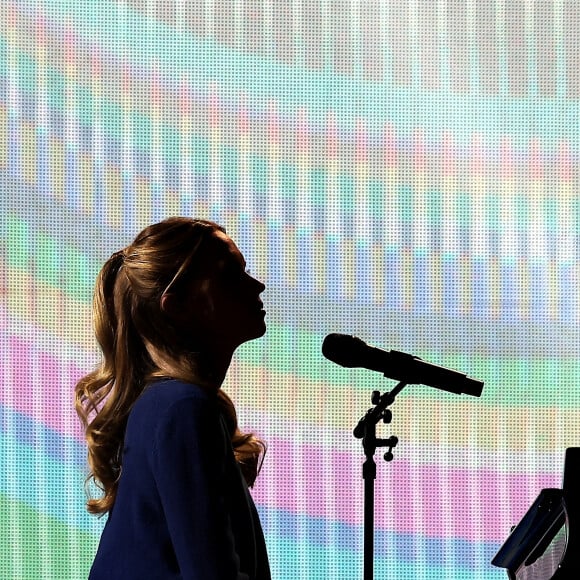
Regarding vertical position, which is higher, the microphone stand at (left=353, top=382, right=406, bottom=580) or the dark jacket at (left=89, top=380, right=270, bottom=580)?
the dark jacket at (left=89, top=380, right=270, bottom=580)

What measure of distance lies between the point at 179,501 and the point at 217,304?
1.01ft

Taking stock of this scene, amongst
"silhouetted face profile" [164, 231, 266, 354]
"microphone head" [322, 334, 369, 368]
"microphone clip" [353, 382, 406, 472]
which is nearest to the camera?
"silhouetted face profile" [164, 231, 266, 354]

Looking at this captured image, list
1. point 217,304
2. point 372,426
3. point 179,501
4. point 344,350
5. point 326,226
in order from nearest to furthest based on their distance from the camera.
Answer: point 179,501
point 217,304
point 344,350
point 372,426
point 326,226

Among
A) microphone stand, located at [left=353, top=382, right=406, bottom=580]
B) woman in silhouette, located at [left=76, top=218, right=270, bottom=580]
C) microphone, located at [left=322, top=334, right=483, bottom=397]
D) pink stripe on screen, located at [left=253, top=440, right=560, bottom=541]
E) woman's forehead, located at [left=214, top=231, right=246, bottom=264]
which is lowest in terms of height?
pink stripe on screen, located at [left=253, top=440, right=560, bottom=541]

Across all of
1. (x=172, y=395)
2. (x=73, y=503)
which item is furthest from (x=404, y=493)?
(x=172, y=395)

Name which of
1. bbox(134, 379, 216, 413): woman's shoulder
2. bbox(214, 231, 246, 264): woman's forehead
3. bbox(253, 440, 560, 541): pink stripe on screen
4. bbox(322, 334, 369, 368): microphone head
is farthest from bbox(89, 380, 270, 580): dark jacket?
bbox(253, 440, 560, 541): pink stripe on screen

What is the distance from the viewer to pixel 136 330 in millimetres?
1476

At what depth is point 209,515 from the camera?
49.8 inches

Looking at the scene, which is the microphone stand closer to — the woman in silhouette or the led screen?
the woman in silhouette

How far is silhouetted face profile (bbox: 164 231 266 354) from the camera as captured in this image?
1441mm

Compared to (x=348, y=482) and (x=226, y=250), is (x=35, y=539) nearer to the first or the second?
(x=348, y=482)

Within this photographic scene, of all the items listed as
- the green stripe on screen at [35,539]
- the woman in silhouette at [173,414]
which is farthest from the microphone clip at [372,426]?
the green stripe on screen at [35,539]

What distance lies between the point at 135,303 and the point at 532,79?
3.01m

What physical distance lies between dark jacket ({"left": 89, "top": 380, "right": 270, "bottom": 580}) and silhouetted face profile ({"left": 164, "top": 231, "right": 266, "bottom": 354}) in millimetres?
118
